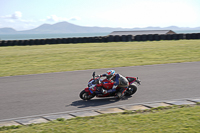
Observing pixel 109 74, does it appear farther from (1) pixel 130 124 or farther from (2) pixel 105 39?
(2) pixel 105 39

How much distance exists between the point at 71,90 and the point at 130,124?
424 centimetres

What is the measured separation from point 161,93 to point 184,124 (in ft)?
10.7

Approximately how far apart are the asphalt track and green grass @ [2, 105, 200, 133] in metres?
1.25

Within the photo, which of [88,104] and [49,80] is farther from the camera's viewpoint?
[49,80]

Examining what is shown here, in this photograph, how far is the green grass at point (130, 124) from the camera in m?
5.57

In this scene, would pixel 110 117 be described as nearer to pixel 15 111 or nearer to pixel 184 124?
pixel 184 124

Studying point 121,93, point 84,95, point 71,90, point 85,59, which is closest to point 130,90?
point 121,93

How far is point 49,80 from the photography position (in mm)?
11812

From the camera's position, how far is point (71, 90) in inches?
385

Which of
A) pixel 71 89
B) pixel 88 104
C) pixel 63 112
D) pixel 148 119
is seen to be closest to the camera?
pixel 148 119

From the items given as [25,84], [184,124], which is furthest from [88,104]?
[25,84]

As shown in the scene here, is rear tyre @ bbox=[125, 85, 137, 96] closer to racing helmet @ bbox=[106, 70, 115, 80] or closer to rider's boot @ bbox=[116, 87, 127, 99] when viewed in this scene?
rider's boot @ bbox=[116, 87, 127, 99]

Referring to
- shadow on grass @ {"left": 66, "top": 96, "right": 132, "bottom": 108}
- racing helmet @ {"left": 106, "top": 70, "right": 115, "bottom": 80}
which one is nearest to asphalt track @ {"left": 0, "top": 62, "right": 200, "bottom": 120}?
shadow on grass @ {"left": 66, "top": 96, "right": 132, "bottom": 108}

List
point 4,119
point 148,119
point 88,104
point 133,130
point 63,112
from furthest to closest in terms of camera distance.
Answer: point 88,104, point 63,112, point 4,119, point 148,119, point 133,130
